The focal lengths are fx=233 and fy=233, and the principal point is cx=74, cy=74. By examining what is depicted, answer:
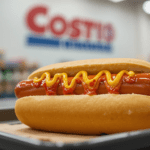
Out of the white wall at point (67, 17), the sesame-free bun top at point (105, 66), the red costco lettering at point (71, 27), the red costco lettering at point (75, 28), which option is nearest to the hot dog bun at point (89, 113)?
the sesame-free bun top at point (105, 66)

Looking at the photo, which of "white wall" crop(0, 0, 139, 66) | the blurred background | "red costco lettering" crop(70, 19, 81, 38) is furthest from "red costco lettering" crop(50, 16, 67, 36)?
"red costco lettering" crop(70, 19, 81, 38)

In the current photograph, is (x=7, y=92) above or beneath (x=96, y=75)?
beneath

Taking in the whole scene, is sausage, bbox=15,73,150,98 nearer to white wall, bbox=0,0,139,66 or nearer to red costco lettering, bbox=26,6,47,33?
white wall, bbox=0,0,139,66

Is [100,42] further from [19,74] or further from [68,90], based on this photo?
[68,90]

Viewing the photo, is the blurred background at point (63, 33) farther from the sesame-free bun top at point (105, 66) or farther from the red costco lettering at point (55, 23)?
the sesame-free bun top at point (105, 66)

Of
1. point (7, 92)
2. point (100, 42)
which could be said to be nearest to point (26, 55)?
point (7, 92)

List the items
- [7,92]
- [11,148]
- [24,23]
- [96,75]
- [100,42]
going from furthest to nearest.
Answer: [100,42] → [24,23] → [7,92] → [96,75] → [11,148]

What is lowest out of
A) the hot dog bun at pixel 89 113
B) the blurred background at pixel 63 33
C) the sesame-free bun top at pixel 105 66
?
the hot dog bun at pixel 89 113

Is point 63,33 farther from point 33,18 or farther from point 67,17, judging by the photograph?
point 33,18
